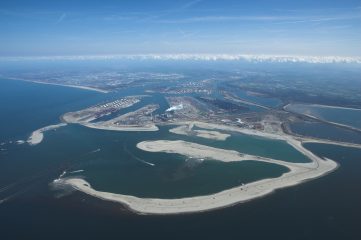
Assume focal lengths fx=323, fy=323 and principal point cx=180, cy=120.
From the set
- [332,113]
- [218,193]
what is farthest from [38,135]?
[332,113]

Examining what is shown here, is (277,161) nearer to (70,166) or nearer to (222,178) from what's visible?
(222,178)

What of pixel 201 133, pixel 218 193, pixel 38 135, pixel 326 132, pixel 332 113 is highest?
pixel 332 113

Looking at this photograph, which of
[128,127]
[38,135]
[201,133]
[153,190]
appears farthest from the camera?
[128,127]

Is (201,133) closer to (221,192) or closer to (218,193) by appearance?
(221,192)

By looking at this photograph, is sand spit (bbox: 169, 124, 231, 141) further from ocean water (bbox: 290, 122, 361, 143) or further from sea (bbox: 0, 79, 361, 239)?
ocean water (bbox: 290, 122, 361, 143)

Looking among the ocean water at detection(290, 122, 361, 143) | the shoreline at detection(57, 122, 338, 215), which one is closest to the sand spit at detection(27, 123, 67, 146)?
the shoreline at detection(57, 122, 338, 215)
